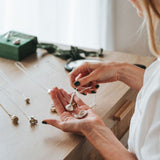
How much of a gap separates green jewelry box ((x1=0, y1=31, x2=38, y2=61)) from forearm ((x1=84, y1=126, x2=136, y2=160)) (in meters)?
0.57

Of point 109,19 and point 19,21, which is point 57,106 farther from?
point 109,19

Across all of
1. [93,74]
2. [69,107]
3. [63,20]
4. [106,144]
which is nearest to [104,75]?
[93,74]

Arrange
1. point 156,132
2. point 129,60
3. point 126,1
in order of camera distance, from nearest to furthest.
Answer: point 156,132, point 129,60, point 126,1

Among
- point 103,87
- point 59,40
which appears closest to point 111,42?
point 59,40

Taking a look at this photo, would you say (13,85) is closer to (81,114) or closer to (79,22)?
(81,114)

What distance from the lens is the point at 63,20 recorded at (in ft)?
6.20

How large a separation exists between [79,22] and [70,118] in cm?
111

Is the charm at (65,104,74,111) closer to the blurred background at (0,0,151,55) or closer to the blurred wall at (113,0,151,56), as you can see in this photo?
the blurred background at (0,0,151,55)

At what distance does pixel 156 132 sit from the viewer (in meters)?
0.74

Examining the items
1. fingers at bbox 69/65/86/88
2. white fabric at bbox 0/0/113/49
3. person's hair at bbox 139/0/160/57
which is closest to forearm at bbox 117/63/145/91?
fingers at bbox 69/65/86/88

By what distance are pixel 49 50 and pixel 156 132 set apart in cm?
76

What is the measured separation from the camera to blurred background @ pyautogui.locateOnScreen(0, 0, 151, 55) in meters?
1.77

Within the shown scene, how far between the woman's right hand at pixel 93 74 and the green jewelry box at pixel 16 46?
32cm

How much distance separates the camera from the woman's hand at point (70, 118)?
2.85ft
